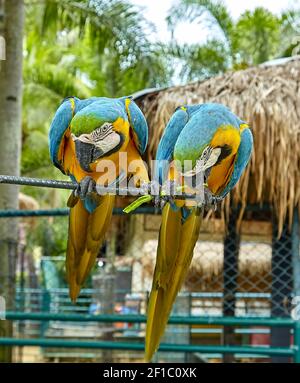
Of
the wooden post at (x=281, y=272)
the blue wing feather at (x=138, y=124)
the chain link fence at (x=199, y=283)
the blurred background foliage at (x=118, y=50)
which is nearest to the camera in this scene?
the blue wing feather at (x=138, y=124)

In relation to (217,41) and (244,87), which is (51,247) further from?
(244,87)

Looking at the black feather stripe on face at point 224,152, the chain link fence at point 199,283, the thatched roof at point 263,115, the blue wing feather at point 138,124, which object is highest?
the thatched roof at point 263,115

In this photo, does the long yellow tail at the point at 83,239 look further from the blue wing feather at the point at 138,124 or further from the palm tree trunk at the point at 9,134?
the palm tree trunk at the point at 9,134

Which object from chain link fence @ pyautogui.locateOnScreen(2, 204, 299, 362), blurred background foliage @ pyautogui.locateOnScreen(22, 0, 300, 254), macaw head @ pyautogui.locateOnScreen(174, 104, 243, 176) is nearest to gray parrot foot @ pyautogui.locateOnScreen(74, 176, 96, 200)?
macaw head @ pyautogui.locateOnScreen(174, 104, 243, 176)

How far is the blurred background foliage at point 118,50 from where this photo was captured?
155 inches

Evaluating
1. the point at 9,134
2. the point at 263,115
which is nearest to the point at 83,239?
the point at 263,115

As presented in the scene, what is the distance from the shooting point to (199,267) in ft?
14.5

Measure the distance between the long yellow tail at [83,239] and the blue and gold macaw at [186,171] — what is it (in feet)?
0.45

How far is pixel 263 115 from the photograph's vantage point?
2654mm

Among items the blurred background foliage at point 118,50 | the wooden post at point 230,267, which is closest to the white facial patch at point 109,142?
the wooden post at point 230,267

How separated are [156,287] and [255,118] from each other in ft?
5.12

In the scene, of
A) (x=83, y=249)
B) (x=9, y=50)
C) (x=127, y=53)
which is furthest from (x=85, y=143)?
(x=127, y=53)

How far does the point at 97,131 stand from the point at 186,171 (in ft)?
0.62

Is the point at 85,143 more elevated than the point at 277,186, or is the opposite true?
the point at 277,186
